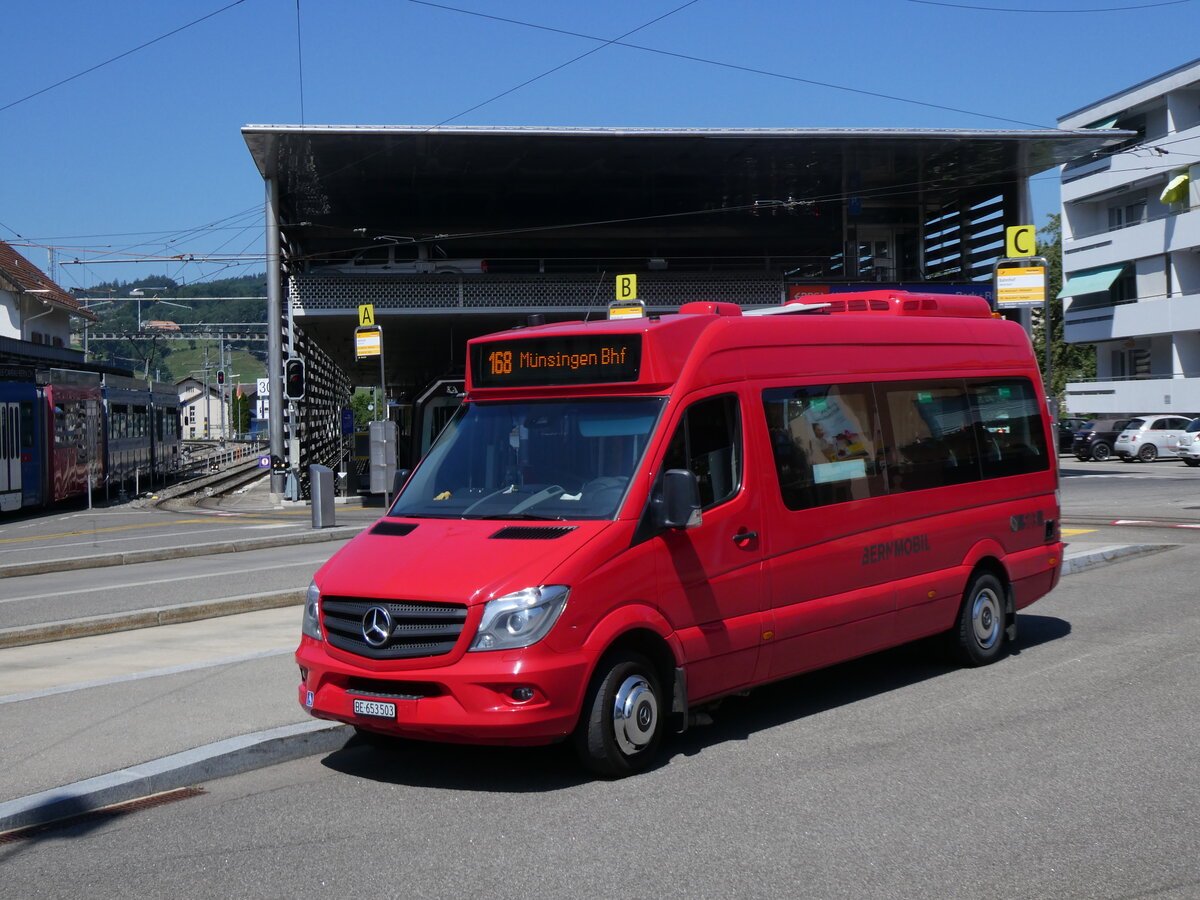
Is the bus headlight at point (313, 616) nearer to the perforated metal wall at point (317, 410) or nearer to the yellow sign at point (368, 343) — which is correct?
the yellow sign at point (368, 343)

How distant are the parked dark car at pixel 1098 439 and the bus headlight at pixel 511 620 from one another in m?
44.2

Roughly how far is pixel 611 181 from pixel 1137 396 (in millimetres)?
29324

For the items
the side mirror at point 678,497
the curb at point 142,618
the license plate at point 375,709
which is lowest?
the curb at point 142,618

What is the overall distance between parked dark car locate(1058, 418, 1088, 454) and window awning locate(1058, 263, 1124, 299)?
7485 millimetres

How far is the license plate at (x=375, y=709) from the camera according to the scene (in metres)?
6.24

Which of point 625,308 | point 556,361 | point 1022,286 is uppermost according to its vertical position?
point 1022,286

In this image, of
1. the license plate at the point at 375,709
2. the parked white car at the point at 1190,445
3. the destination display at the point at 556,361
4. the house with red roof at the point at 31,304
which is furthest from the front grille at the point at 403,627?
the house with red roof at the point at 31,304

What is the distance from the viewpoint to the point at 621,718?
6.38 meters

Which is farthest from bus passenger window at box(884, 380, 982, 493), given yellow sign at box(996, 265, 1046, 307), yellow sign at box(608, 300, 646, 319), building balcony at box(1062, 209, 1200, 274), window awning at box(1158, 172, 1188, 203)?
building balcony at box(1062, 209, 1200, 274)

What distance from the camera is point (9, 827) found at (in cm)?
583

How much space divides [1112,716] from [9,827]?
5925 mm

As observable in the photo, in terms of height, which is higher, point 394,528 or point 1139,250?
point 1139,250

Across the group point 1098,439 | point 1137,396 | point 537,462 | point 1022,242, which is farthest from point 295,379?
point 1137,396

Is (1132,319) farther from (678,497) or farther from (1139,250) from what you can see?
(678,497)
